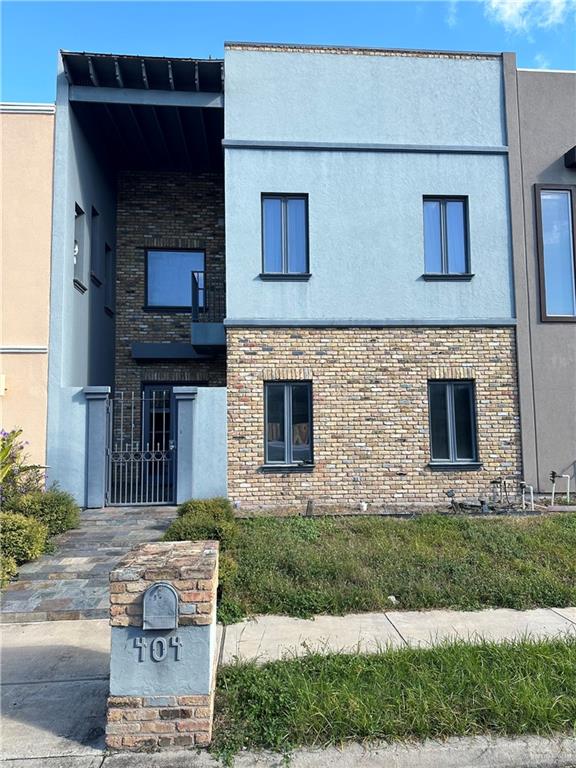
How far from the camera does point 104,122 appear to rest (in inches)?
463

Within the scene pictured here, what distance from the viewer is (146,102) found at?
10906mm

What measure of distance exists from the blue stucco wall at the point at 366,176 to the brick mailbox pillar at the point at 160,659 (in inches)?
293

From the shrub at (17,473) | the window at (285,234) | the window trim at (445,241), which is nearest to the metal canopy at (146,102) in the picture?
the window at (285,234)

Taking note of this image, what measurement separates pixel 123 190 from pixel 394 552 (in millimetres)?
11034

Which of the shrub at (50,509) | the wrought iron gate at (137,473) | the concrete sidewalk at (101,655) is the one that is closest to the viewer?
the concrete sidewalk at (101,655)

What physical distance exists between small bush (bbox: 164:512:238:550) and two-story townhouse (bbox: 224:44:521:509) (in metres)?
3.25

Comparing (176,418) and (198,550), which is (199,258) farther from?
(198,550)

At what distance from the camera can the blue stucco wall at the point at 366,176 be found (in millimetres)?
10531

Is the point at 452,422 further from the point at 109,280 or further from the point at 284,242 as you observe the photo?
the point at 109,280

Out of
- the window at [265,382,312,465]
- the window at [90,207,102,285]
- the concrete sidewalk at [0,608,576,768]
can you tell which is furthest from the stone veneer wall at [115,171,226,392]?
the concrete sidewalk at [0,608,576,768]

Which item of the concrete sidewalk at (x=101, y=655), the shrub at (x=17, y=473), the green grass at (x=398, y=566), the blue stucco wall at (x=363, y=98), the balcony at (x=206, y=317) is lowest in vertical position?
the concrete sidewalk at (x=101, y=655)

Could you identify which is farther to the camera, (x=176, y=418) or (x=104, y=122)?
(x=104, y=122)

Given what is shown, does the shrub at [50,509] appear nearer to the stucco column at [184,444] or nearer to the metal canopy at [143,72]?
the stucco column at [184,444]

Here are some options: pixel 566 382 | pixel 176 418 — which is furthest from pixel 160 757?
pixel 566 382
